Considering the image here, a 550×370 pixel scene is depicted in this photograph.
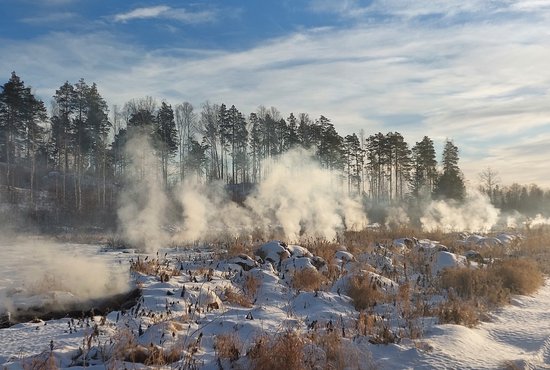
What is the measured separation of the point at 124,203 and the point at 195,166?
52.9 ft

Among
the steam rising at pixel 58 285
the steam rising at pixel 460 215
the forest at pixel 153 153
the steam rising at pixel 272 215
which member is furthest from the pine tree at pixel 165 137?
the steam rising at pixel 58 285

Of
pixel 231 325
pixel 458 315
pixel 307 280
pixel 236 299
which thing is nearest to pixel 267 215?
pixel 307 280

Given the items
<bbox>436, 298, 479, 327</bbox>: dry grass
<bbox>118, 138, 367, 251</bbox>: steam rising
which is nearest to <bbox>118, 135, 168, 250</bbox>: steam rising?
<bbox>118, 138, 367, 251</bbox>: steam rising

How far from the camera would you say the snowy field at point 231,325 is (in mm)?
5023

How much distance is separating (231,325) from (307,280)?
3961mm

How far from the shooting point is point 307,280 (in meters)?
10.2

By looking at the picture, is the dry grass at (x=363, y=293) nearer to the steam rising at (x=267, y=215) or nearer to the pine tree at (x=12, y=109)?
the steam rising at (x=267, y=215)

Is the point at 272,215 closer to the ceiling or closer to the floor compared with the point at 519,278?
closer to the ceiling

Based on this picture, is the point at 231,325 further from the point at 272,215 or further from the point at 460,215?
the point at 460,215

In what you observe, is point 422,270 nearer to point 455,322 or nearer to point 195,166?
point 455,322

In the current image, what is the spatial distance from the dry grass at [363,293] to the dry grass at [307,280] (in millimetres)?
876

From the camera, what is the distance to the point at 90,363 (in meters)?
4.84

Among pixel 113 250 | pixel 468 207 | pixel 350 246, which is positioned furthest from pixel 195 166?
pixel 350 246

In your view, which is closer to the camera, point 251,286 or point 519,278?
point 251,286
